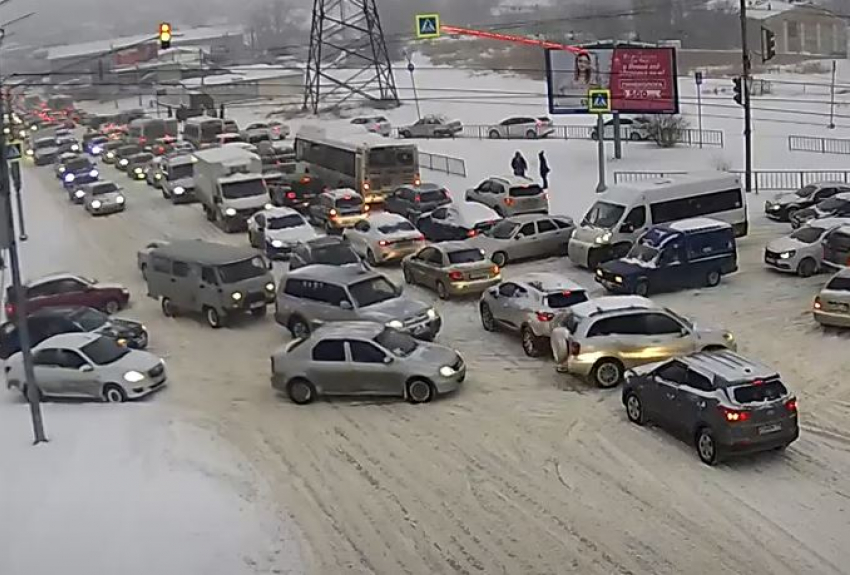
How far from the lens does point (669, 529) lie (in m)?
13.4

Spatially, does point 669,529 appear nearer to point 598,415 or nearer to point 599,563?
point 599,563

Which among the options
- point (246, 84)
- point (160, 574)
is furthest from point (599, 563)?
point (246, 84)

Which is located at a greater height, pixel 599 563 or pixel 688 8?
pixel 688 8

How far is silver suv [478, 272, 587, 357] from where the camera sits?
21203 mm

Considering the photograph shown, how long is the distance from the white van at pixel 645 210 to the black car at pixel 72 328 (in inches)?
423

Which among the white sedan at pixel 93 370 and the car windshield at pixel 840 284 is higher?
the car windshield at pixel 840 284

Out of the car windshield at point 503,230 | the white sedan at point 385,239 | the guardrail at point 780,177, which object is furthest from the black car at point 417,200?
the guardrail at point 780,177

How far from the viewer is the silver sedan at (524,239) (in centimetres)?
2897

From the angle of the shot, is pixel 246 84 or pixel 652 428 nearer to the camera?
pixel 652 428

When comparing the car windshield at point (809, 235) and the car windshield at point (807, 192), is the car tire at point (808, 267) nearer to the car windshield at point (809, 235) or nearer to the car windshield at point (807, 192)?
the car windshield at point (809, 235)

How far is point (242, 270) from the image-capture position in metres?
25.1

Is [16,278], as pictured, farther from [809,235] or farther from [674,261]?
[809,235]

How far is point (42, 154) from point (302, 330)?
48392 mm

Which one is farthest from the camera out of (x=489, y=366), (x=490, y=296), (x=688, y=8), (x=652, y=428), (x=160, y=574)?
(x=688, y=8)
